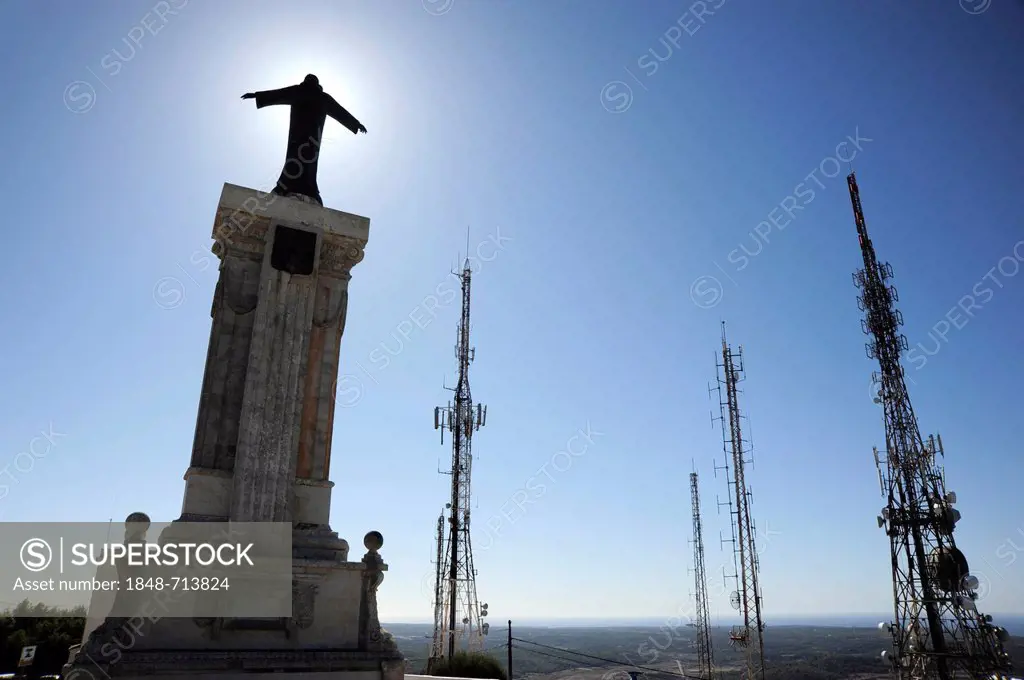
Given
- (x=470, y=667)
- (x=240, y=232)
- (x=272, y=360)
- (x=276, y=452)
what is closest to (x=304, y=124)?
(x=240, y=232)

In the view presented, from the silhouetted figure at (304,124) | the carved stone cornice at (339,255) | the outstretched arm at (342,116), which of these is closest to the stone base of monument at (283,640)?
the carved stone cornice at (339,255)

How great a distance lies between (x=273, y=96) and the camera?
16.9 meters

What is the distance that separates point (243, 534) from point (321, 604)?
206 centimetres

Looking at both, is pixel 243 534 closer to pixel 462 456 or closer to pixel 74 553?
pixel 74 553

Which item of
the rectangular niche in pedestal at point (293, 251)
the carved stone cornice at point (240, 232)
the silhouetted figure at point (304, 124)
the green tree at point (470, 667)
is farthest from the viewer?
the green tree at point (470, 667)

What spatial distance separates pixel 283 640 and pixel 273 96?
1285cm

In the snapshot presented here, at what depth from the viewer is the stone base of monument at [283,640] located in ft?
35.6

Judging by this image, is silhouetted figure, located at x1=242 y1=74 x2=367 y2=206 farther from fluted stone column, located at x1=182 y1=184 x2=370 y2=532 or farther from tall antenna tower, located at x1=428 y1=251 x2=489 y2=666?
tall antenna tower, located at x1=428 y1=251 x2=489 y2=666

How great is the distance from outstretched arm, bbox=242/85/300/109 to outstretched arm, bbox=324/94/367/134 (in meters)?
0.84

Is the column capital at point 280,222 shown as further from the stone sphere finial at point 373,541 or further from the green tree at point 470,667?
the green tree at point 470,667

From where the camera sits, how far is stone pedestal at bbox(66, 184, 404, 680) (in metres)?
11.6

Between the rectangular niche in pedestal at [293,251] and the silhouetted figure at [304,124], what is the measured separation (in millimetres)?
1297

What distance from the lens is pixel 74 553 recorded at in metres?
13.7

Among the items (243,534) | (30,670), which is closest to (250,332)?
(243,534)
